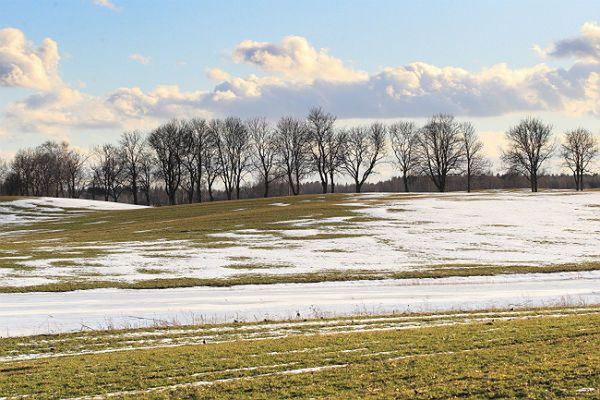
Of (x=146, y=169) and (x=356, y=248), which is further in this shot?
(x=146, y=169)

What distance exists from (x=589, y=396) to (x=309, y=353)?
5.53 metres

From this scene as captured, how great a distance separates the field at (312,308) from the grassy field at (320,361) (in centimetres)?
5

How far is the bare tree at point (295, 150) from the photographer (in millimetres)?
115188

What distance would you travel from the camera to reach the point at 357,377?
1005cm

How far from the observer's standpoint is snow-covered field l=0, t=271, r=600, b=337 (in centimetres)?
2031

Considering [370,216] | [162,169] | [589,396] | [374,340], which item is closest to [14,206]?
[162,169]

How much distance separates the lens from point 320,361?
1148 cm

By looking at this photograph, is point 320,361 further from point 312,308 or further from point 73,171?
point 73,171

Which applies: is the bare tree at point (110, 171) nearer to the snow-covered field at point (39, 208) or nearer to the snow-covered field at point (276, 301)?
the snow-covered field at point (39, 208)

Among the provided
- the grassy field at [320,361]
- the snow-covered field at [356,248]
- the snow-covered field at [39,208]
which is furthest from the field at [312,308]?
the snow-covered field at [39,208]

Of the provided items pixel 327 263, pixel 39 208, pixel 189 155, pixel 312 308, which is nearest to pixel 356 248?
pixel 327 263

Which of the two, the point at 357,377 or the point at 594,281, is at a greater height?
the point at 357,377

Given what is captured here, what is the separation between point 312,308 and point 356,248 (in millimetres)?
18601

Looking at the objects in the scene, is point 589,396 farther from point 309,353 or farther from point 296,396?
point 309,353
